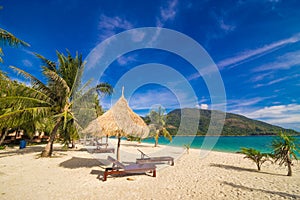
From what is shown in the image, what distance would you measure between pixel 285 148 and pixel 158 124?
560 inches

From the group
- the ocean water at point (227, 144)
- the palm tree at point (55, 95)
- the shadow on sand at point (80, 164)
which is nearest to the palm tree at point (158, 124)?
the ocean water at point (227, 144)

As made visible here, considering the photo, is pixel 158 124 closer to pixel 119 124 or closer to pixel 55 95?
pixel 55 95

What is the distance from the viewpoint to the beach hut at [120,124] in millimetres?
6066

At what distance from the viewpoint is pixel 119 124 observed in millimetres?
6156

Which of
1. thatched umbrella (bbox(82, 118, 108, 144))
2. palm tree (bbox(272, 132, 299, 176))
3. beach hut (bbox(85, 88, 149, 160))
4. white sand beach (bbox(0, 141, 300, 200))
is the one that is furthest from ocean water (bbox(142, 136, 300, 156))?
thatched umbrella (bbox(82, 118, 108, 144))

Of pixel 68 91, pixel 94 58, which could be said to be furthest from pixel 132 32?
pixel 68 91

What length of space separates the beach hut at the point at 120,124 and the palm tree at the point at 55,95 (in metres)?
2.50

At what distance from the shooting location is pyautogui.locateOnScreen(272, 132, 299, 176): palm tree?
5.53 metres

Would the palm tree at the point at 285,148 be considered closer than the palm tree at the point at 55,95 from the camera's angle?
Yes

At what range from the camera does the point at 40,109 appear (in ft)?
24.6

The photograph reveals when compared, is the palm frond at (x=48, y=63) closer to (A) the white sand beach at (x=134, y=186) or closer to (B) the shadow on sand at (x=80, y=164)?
(B) the shadow on sand at (x=80, y=164)

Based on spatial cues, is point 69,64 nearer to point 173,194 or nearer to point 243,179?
point 173,194

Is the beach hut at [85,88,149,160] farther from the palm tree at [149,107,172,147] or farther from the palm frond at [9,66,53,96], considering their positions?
the palm tree at [149,107,172,147]

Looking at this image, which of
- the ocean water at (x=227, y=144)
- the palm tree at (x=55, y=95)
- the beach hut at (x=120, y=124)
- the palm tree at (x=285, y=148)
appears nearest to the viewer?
the palm tree at (x=285, y=148)
